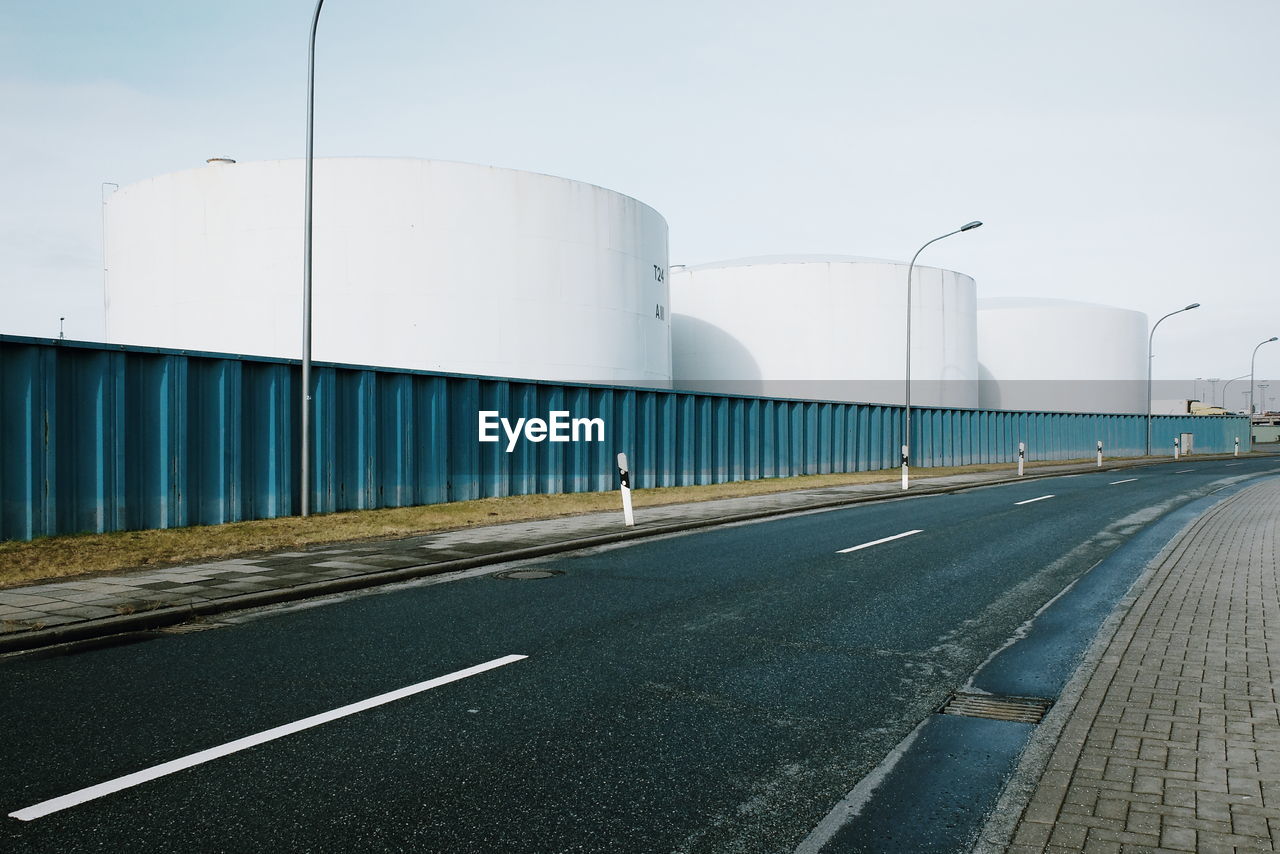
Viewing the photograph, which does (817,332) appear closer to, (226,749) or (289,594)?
(289,594)

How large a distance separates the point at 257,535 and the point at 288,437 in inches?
96.8

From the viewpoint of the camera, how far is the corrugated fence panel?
1110 cm

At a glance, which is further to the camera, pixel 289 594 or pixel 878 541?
pixel 878 541

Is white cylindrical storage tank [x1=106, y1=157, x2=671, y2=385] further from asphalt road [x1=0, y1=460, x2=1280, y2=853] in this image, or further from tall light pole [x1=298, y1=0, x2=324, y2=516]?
asphalt road [x1=0, y1=460, x2=1280, y2=853]

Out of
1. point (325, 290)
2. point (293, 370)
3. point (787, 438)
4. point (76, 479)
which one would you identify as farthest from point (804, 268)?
point (76, 479)

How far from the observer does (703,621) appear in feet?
23.2

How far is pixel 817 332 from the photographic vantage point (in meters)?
49.0

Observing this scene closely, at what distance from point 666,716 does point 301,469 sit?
10927 mm

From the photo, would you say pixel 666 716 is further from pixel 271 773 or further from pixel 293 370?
pixel 293 370

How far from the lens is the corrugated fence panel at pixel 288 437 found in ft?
36.4
